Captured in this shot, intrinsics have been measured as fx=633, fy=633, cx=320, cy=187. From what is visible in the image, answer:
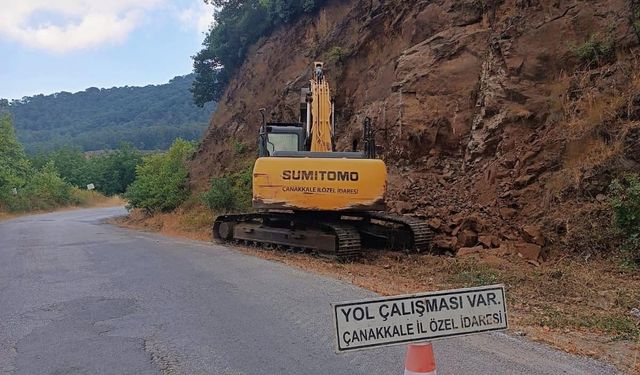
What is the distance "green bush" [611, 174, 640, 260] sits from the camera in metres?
9.38

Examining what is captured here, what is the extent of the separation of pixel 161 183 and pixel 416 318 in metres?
26.7

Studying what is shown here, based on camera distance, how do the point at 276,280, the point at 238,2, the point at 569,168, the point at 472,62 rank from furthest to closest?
the point at 238,2 < the point at 472,62 < the point at 569,168 < the point at 276,280

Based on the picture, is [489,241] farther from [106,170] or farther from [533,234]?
[106,170]

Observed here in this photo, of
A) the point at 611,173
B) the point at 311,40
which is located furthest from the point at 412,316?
the point at 311,40

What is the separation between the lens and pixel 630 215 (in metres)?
9.52

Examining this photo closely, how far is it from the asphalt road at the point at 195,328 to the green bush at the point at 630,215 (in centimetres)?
408

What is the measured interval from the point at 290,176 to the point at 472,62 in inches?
244

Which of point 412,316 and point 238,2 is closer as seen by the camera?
point 412,316

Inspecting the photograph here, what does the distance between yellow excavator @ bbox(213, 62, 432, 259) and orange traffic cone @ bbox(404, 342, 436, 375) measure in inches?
338

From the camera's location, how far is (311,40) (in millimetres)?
28406

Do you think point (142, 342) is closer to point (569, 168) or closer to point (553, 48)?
point (569, 168)

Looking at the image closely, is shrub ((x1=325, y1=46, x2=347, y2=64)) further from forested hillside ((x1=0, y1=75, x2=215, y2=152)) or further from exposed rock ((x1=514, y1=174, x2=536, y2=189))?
forested hillside ((x1=0, y1=75, x2=215, y2=152))

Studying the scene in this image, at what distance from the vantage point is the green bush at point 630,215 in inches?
369

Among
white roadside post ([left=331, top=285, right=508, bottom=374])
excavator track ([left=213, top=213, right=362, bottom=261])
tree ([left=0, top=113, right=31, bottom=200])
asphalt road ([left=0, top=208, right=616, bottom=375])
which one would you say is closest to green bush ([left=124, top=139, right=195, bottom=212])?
excavator track ([left=213, top=213, right=362, bottom=261])
